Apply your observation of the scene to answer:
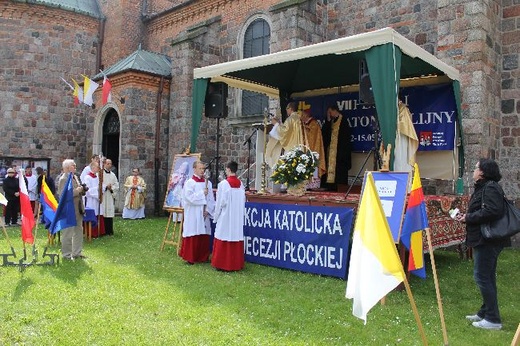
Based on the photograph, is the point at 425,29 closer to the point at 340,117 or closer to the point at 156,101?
the point at 340,117

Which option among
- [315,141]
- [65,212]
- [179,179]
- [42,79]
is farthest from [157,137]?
[65,212]

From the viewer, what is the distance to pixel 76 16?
18.2 m

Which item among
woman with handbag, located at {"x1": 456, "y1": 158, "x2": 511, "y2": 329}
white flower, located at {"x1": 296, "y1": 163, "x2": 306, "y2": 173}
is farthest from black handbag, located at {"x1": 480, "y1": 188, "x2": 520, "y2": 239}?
white flower, located at {"x1": 296, "y1": 163, "x2": 306, "y2": 173}

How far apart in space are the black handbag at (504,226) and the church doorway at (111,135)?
1447cm

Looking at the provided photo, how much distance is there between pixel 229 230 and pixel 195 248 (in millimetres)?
939

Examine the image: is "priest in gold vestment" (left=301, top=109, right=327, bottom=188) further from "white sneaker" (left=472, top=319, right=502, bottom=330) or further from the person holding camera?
"white sneaker" (left=472, top=319, right=502, bottom=330)

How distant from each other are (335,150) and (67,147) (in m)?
12.2

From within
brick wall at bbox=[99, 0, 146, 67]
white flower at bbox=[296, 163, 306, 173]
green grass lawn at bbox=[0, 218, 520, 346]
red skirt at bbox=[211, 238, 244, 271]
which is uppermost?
brick wall at bbox=[99, 0, 146, 67]

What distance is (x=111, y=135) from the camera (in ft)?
58.0

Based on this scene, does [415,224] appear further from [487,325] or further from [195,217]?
[195,217]

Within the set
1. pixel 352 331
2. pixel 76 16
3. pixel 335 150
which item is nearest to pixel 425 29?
pixel 335 150

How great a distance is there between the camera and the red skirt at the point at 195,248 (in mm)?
7914

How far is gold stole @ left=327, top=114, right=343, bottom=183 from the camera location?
10047 mm

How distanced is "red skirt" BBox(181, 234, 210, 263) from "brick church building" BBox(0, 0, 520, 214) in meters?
5.45
